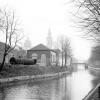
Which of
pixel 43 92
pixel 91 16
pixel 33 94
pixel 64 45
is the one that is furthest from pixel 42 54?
pixel 91 16

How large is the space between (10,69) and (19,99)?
19.7 metres

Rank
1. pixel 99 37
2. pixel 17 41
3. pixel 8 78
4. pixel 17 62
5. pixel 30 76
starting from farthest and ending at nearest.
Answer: pixel 17 62 → pixel 30 76 → pixel 17 41 → pixel 8 78 → pixel 99 37

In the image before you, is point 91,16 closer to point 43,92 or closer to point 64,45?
point 43,92

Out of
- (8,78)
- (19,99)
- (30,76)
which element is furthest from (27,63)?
(19,99)

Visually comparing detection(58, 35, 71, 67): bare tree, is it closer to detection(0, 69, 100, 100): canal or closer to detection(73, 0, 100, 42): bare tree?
detection(0, 69, 100, 100): canal

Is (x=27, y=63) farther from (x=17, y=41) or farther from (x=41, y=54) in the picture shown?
(x=41, y=54)

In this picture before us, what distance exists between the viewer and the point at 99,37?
11648 mm

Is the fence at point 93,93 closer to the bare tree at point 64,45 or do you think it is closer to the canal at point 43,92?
the canal at point 43,92

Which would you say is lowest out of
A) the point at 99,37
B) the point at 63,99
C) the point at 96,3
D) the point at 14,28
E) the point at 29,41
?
the point at 63,99

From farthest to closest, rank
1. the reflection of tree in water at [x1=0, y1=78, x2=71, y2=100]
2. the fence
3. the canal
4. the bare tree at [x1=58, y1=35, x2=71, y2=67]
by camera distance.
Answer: the bare tree at [x1=58, y1=35, x2=71, y2=67] < the canal < the reflection of tree in water at [x1=0, y1=78, x2=71, y2=100] < the fence

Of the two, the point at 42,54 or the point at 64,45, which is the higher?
the point at 64,45

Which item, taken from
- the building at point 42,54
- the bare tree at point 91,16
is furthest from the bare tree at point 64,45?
the bare tree at point 91,16

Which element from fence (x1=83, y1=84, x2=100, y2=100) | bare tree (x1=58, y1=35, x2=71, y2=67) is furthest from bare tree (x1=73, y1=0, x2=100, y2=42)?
bare tree (x1=58, y1=35, x2=71, y2=67)

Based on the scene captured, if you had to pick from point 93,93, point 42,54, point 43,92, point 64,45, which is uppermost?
point 64,45
